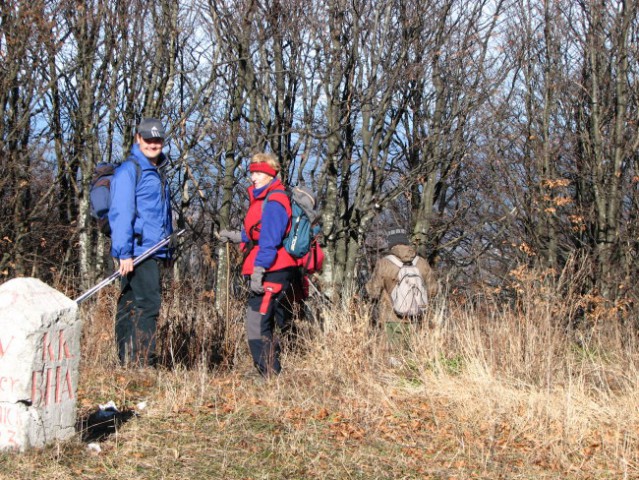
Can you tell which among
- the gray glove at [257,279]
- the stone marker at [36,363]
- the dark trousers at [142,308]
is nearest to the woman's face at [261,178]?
the gray glove at [257,279]

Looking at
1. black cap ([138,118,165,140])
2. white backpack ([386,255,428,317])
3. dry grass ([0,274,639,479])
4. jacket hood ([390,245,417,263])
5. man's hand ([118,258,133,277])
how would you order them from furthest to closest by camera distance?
jacket hood ([390,245,417,263]) < white backpack ([386,255,428,317]) < black cap ([138,118,165,140]) < man's hand ([118,258,133,277]) < dry grass ([0,274,639,479])

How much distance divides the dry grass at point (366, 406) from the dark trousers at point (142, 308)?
16 cm

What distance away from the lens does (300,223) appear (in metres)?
5.96

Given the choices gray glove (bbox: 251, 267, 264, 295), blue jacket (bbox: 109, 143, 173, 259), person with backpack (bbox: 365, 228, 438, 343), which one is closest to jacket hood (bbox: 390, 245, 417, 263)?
person with backpack (bbox: 365, 228, 438, 343)

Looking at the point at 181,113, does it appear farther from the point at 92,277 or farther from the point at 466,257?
the point at 466,257

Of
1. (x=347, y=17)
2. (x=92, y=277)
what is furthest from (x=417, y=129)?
(x=92, y=277)

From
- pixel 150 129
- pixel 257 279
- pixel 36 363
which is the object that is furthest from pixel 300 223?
pixel 36 363

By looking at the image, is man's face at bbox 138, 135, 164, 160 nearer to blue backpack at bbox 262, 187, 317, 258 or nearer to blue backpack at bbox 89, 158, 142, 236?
blue backpack at bbox 89, 158, 142, 236

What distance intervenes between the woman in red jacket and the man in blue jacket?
641mm

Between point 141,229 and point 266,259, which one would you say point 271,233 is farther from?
point 141,229

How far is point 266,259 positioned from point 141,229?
0.90 m

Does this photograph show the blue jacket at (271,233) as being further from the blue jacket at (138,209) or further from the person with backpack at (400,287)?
the person with backpack at (400,287)

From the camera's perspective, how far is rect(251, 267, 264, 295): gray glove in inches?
228


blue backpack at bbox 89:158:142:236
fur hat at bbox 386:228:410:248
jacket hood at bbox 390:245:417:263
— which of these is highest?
blue backpack at bbox 89:158:142:236
